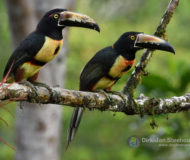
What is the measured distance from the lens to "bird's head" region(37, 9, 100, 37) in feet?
11.7

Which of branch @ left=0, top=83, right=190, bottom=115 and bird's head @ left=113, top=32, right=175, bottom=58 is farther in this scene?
bird's head @ left=113, top=32, right=175, bottom=58

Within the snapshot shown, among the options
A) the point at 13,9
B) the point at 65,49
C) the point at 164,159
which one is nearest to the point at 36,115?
the point at 65,49

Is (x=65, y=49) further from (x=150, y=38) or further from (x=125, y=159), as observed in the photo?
(x=125, y=159)

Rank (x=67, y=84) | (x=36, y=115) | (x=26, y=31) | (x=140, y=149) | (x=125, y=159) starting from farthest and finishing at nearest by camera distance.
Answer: (x=67, y=84) → (x=125, y=159) → (x=36, y=115) → (x=26, y=31) → (x=140, y=149)

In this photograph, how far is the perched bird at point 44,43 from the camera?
11.8ft

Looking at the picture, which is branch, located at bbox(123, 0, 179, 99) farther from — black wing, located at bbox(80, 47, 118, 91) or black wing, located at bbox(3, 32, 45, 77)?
black wing, located at bbox(3, 32, 45, 77)

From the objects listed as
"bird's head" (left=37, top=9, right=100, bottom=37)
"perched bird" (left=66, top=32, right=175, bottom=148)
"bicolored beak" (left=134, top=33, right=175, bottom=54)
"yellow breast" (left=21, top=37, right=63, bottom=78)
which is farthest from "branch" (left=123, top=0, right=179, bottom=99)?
"yellow breast" (left=21, top=37, right=63, bottom=78)

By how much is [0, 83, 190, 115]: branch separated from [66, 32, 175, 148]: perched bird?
382mm

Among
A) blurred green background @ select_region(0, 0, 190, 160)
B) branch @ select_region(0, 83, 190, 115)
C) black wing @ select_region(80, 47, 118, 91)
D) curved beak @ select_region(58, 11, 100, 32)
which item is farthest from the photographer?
blurred green background @ select_region(0, 0, 190, 160)

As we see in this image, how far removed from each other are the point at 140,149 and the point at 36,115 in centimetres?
187

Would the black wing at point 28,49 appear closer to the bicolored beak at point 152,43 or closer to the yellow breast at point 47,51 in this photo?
the yellow breast at point 47,51

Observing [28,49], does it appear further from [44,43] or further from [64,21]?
[64,21]

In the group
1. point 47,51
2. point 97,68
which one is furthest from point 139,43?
point 47,51

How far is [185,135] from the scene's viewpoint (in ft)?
18.8
